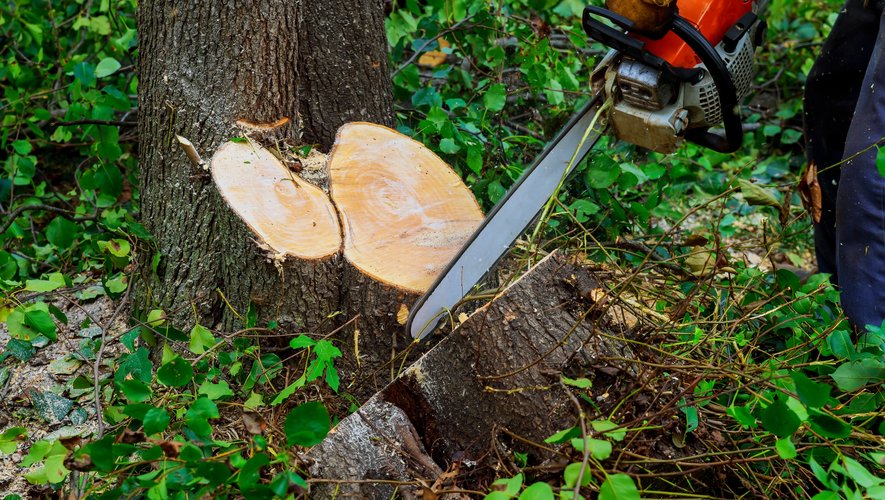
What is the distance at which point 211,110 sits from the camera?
215 centimetres

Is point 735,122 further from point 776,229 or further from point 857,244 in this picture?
point 776,229

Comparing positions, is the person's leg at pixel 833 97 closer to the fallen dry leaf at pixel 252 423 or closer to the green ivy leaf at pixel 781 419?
the green ivy leaf at pixel 781 419

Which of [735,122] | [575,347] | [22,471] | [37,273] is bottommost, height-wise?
[37,273]

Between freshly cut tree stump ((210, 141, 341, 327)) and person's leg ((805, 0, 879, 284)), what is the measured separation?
1548mm

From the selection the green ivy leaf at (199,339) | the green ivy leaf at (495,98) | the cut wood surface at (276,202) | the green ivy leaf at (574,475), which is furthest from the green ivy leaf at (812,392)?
the green ivy leaf at (495,98)

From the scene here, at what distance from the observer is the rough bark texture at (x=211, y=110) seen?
212 cm

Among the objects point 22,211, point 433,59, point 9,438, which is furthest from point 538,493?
point 433,59

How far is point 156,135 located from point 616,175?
1405 mm

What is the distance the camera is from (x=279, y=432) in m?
1.76

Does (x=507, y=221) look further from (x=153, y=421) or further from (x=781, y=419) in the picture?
(x=153, y=421)

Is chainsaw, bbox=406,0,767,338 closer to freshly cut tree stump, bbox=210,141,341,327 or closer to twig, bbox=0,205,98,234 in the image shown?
freshly cut tree stump, bbox=210,141,341,327

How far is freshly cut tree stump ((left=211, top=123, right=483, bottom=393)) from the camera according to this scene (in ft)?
6.45

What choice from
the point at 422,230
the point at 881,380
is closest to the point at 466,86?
the point at 422,230

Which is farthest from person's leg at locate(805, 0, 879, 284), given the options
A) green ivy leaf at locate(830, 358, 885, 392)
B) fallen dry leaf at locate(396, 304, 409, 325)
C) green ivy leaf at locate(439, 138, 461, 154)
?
fallen dry leaf at locate(396, 304, 409, 325)
